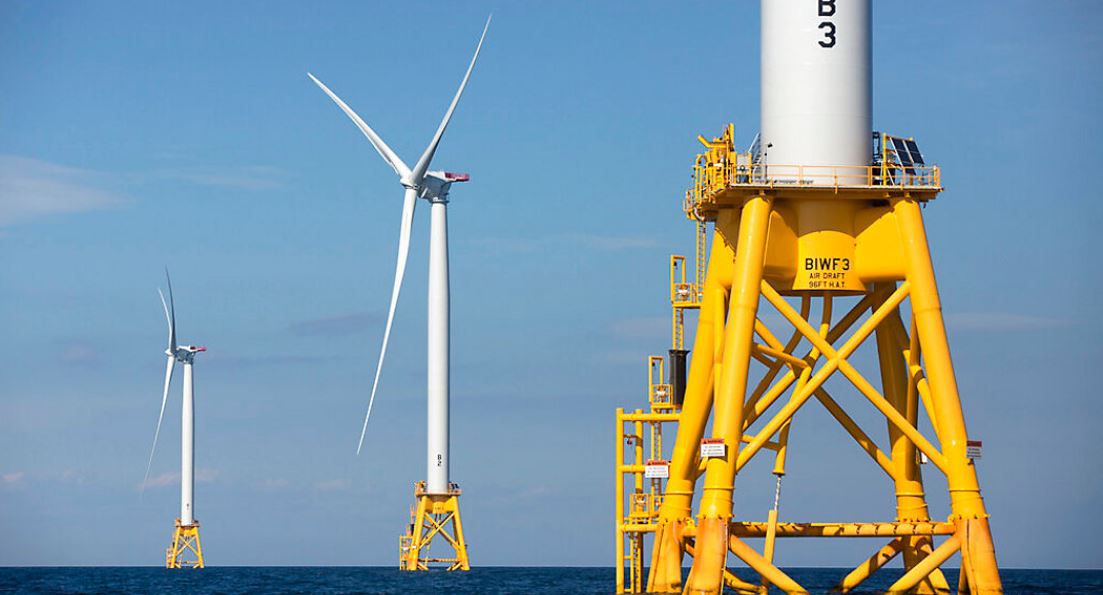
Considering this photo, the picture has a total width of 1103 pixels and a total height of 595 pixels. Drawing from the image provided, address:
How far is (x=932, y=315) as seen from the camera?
5644 cm

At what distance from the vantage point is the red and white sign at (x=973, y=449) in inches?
2192

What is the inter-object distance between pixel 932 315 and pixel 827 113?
7010mm

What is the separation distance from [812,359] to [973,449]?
269 inches

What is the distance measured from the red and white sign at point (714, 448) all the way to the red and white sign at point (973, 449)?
7.10 m

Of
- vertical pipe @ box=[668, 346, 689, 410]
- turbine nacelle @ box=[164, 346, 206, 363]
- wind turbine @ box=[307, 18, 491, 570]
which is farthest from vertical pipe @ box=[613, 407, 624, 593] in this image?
turbine nacelle @ box=[164, 346, 206, 363]

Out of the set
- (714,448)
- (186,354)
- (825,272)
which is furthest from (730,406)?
(186,354)

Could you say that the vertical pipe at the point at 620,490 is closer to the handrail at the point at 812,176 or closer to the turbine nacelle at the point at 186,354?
the handrail at the point at 812,176

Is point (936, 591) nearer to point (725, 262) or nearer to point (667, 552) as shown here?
point (667, 552)

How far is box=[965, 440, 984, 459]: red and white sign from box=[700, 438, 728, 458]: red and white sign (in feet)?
23.3

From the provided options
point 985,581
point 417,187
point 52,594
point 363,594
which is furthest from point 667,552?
Answer: point 417,187

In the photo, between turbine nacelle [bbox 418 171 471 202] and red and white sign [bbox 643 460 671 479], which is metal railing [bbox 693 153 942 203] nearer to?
red and white sign [bbox 643 460 671 479]

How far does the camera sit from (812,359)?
6078 cm

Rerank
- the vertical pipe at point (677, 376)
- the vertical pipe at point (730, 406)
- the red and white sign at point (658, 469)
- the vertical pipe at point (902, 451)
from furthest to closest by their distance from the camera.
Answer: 1. the vertical pipe at point (677, 376)
2. the red and white sign at point (658, 469)
3. the vertical pipe at point (902, 451)
4. the vertical pipe at point (730, 406)

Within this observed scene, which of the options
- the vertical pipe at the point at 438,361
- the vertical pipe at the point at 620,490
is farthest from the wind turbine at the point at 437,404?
the vertical pipe at the point at 620,490
